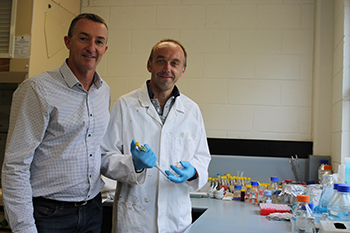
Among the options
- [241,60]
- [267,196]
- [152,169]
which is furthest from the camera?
[241,60]

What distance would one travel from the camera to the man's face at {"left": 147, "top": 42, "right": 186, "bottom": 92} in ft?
5.15

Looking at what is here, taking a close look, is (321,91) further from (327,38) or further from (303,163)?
(303,163)

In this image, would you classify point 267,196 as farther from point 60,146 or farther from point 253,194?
point 60,146

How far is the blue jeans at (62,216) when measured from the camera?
4.08 feet

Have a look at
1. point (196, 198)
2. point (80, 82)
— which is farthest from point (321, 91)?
point (80, 82)

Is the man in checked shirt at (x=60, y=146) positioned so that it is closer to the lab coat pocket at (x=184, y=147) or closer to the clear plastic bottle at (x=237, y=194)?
the lab coat pocket at (x=184, y=147)

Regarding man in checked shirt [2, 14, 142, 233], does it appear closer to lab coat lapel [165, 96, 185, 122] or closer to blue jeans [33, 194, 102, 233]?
blue jeans [33, 194, 102, 233]

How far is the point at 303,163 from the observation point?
8.41 feet

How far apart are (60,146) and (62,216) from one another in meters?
0.28

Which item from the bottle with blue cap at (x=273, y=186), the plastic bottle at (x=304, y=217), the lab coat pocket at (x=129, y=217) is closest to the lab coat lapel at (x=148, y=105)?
the lab coat pocket at (x=129, y=217)

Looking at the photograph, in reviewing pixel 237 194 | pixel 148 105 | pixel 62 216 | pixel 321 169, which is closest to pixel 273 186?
pixel 237 194

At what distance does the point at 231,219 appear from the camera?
170 centimetres

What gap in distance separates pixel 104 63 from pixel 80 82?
1563 millimetres

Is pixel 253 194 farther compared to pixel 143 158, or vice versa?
pixel 253 194
